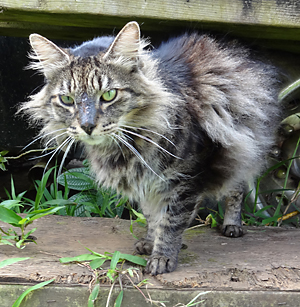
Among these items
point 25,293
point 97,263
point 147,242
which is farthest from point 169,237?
point 25,293

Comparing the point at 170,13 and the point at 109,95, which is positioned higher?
the point at 170,13

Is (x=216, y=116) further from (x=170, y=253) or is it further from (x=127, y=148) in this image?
(x=170, y=253)

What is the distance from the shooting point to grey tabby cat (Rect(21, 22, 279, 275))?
5.71 ft

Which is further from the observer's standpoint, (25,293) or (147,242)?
(147,242)

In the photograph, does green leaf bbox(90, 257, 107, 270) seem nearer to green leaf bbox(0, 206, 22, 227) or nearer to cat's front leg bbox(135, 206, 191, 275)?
cat's front leg bbox(135, 206, 191, 275)

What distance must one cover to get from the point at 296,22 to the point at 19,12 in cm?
174

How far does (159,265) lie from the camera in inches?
71.8

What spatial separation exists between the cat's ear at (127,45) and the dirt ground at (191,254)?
3.59 ft

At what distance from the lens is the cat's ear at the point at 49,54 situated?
1.80m

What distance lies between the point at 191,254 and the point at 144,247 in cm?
28

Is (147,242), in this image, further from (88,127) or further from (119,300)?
(88,127)

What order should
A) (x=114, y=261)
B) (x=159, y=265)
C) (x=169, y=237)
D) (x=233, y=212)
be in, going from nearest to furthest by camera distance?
1. (x=114, y=261)
2. (x=159, y=265)
3. (x=169, y=237)
4. (x=233, y=212)

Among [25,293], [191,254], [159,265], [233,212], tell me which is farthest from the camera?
[233,212]

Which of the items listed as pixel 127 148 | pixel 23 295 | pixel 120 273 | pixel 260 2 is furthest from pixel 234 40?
pixel 23 295
